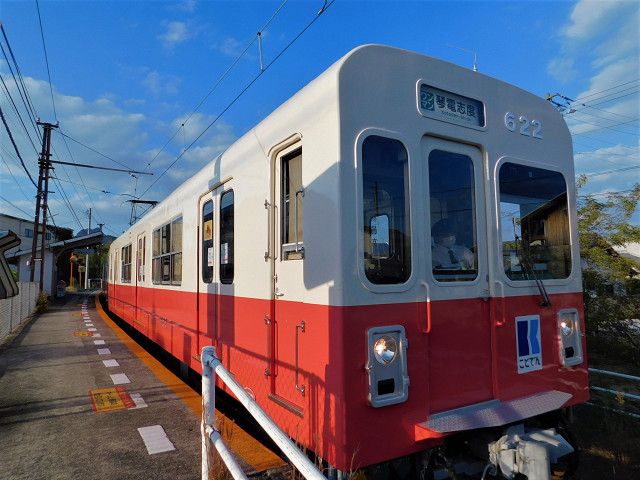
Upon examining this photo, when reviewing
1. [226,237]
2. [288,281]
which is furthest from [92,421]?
[288,281]

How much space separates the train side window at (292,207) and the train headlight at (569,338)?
85.3 inches

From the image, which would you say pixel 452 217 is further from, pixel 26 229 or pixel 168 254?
pixel 26 229

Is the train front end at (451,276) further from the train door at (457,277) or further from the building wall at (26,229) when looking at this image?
the building wall at (26,229)

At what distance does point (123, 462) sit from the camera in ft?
11.3

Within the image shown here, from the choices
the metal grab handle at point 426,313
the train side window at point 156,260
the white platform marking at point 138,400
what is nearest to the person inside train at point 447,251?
the metal grab handle at point 426,313

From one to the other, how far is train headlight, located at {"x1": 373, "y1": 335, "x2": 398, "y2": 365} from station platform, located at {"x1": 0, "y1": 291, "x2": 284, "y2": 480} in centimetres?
138

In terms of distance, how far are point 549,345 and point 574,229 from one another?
3.40 feet

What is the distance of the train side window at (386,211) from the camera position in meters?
2.67

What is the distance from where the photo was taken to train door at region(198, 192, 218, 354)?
4.58m

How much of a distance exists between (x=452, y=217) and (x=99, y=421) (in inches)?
155

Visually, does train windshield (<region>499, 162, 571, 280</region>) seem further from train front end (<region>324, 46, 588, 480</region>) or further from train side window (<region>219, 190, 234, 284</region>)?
train side window (<region>219, 190, 234, 284</region>)

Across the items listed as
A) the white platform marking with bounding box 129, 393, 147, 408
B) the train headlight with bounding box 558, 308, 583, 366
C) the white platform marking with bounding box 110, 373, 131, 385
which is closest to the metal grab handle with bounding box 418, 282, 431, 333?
the train headlight with bounding box 558, 308, 583, 366

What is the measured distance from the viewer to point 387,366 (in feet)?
8.34

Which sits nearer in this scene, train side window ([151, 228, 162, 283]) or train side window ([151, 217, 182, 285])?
train side window ([151, 217, 182, 285])
